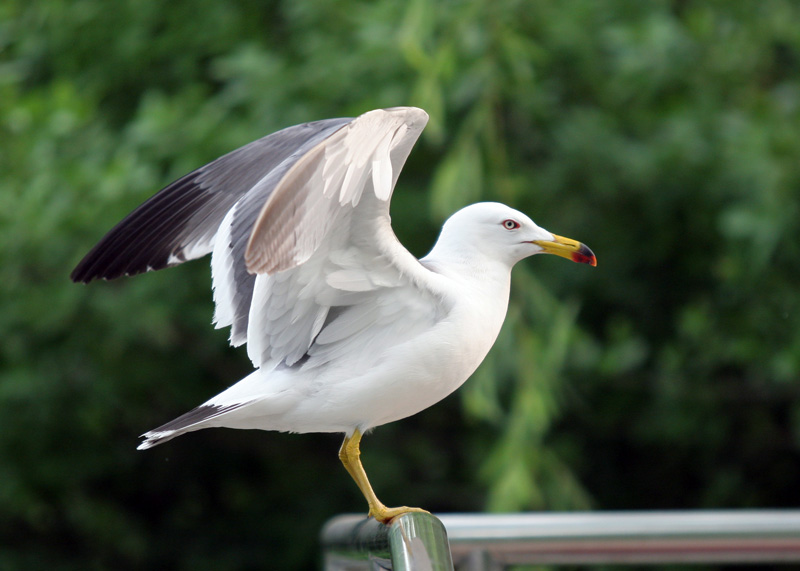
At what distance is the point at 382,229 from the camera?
3.25 feet

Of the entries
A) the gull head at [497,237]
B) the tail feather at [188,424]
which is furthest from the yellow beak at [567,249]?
the tail feather at [188,424]

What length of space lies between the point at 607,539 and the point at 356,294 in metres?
0.39

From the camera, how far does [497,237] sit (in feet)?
3.70

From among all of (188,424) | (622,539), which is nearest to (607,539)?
(622,539)

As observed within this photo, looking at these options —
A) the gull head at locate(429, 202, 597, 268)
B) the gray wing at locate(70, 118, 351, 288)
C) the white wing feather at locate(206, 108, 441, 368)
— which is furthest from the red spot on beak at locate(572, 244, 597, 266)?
the gray wing at locate(70, 118, 351, 288)

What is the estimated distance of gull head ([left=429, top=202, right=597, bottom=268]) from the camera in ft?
3.70

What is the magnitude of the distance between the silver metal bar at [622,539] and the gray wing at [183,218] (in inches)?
18.8

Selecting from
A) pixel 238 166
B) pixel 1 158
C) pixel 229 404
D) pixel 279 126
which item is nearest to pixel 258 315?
pixel 229 404

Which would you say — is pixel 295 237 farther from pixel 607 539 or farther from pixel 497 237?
pixel 607 539

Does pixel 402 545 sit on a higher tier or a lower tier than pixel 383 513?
higher

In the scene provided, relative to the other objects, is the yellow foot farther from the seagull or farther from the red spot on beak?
the red spot on beak

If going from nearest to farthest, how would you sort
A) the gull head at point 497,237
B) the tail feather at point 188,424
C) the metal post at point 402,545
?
the metal post at point 402,545 → the tail feather at point 188,424 → the gull head at point 497,237

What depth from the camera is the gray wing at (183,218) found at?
1.22m

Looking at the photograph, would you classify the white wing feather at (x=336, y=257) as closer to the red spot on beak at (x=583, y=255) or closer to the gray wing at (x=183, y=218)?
the gray wing at (x=183, y=218)
